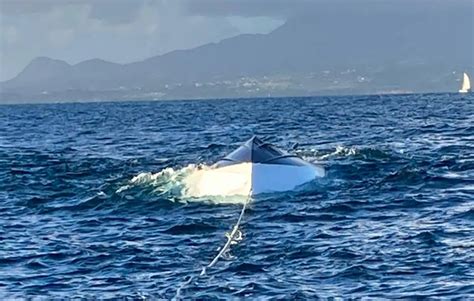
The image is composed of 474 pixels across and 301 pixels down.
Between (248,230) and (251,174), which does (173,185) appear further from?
(248,230)

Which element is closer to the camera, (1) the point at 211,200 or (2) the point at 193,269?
(2) the point at 193,269

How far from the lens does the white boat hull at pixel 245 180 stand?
32000 millimetres

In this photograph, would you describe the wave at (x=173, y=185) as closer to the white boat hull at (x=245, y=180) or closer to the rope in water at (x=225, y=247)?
the white boat hull at (x=245, y=180)

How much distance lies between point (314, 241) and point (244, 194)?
8.18 meters

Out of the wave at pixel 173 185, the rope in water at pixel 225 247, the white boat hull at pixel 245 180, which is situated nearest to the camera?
the rope in water at pixel 225 247

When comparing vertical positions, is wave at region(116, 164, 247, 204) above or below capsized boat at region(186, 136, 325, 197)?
below

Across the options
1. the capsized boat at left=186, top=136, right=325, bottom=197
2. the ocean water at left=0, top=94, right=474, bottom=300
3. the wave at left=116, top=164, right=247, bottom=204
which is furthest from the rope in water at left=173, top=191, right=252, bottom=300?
the capsized boat at left=186, top=136, right=325, bottom=197

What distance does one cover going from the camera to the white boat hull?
32.0 metres

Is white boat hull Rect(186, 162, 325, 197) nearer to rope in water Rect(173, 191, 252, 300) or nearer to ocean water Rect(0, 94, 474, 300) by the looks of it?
ocean water Rect(0, 94, 474, 300)

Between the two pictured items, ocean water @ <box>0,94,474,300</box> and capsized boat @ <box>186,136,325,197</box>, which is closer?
ocean water @ <box>0,94,474,300</box>

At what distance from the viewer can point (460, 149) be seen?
44.7 metres

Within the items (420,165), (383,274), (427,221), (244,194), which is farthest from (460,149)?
(383,274)

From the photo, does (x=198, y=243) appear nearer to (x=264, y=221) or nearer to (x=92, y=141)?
(x=264, y=221)

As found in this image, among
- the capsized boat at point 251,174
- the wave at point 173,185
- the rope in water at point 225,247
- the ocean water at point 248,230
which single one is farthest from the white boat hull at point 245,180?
the rope in water at point 225,247
